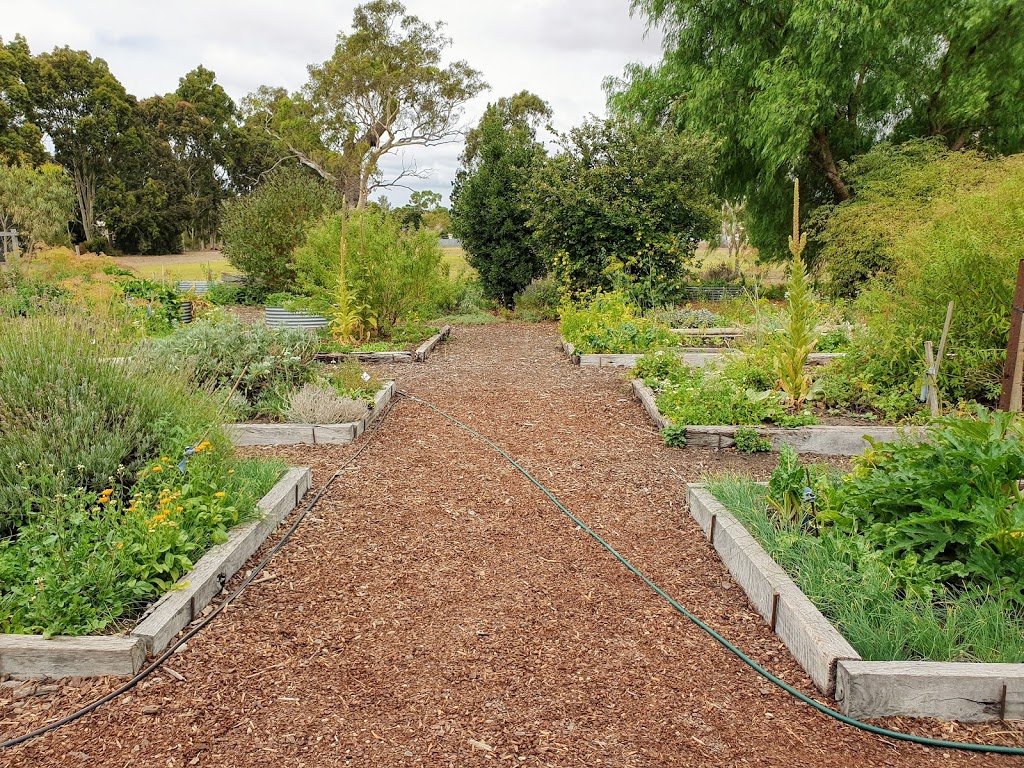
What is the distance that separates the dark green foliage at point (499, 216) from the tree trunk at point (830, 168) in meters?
5.95

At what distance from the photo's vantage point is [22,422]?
344 cm

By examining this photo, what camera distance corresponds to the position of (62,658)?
2475 mm

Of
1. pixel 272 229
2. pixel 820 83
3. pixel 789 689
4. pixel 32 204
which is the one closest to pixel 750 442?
pixel 789 689

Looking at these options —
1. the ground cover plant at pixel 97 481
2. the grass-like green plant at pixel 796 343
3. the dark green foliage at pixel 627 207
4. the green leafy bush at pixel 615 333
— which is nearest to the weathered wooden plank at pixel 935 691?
the ground cover plant at pixel 97 481

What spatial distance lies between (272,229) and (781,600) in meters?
15.8

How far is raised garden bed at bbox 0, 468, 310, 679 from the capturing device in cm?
247

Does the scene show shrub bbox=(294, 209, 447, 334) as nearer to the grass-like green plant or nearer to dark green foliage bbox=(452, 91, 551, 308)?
dark green foliage bbox=(452, 91, 551, 308)

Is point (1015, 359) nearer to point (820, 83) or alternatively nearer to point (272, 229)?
point (820, 83)

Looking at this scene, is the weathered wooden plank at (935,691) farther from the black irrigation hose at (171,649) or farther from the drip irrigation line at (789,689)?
the black irrigation hose at (171,649)

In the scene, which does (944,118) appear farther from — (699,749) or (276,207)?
(699,749)

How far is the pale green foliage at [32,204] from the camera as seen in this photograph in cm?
2234

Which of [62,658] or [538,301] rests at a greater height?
[538,301]

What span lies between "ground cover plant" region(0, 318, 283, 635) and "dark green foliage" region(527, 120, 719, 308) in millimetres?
9430

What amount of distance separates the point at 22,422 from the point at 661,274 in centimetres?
1093
